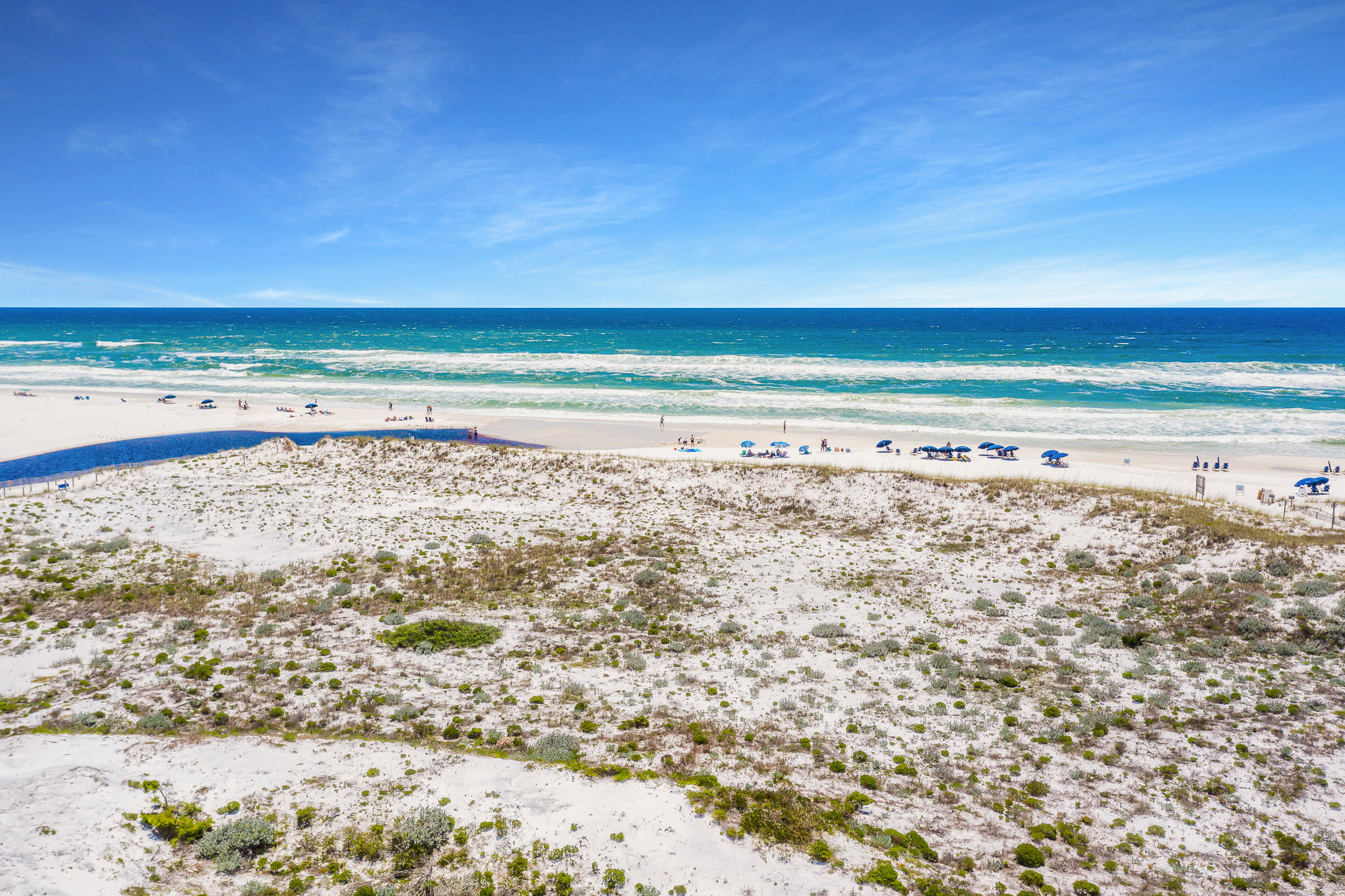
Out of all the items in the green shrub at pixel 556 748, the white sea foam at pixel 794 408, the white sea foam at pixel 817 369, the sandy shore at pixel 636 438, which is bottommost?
the green shrub at pixel 556 748

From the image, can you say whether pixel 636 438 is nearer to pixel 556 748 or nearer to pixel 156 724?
pixel 556 748

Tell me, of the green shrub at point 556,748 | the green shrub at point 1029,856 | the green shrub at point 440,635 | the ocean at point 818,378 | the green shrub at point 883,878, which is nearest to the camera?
the green shrub at point 883,878

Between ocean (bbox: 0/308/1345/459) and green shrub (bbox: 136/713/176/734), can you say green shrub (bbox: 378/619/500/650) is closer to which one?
green shrub (bbox: 136/713/176/734)

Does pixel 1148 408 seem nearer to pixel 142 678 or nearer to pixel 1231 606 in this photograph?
pixel 1231 606

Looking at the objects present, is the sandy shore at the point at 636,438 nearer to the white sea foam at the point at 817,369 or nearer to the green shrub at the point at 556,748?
the green shrub at the point at 556,748

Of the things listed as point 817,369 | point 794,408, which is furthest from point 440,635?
point 817,369

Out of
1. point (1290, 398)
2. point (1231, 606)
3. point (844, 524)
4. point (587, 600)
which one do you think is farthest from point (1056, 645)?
point (1290, 398)

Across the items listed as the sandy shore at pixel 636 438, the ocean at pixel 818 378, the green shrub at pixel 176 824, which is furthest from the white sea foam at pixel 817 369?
the green shrub at pixel 176 824
